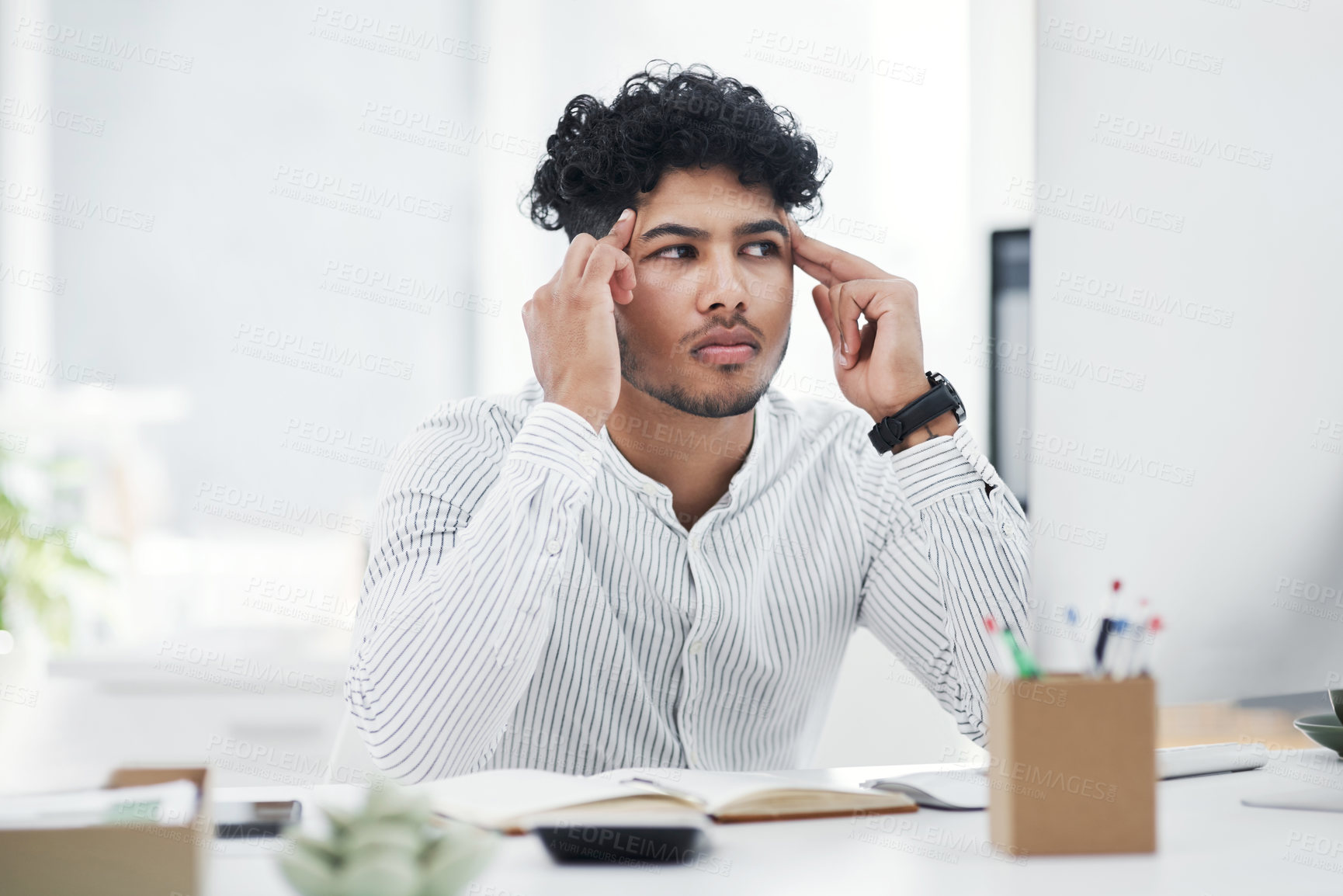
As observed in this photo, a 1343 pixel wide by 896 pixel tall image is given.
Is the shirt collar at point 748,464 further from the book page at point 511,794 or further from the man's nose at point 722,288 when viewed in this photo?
the book page at point 511,794

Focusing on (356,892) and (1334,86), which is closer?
(356,892)

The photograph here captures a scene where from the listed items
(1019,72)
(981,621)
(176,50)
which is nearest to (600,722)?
(981,621)

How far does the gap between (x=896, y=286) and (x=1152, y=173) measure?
1.76ft

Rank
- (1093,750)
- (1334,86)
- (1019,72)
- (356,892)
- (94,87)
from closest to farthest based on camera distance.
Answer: (356,892)
(1093,750)
(1334,86)
(1019,72)
(94,87)

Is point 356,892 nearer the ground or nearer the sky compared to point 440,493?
nearer the ground

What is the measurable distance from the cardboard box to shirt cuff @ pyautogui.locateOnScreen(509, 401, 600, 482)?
0.61 metres

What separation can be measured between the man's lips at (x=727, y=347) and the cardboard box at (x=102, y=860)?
2.91 ft

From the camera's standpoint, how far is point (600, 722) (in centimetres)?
123

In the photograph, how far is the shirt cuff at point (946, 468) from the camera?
1123 millimetres

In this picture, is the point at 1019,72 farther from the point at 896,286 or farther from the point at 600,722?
the point at 600,722

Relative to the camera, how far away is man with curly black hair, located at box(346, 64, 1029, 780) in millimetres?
1057

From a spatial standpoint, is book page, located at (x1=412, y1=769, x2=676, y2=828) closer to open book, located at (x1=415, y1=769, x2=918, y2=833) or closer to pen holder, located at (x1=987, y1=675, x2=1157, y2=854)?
open book, located at (x1=415, y1=769, x2=918, y2=833)

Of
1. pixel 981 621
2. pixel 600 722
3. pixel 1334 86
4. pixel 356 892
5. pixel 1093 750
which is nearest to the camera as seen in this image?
pixel 356 892

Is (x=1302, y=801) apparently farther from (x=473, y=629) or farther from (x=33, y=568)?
(x=33, y=568)
